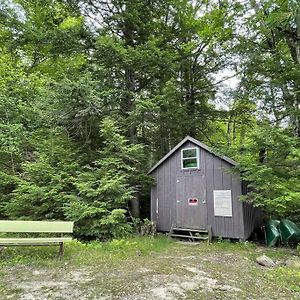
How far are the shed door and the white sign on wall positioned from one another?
0.42 meters

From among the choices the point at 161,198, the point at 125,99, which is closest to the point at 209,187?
the point at 161,198

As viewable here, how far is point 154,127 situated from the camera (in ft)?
37.3

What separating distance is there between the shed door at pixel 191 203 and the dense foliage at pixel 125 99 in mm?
1358

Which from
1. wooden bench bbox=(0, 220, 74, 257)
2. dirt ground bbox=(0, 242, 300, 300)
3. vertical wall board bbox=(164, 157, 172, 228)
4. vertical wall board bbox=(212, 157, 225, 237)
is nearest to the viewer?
dirt ground bbox=(0, 242, 300, 300)

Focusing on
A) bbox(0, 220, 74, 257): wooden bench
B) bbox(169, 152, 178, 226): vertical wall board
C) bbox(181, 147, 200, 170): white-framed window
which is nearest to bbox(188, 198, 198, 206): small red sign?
bbox(169, 152, 178, 226): vertical wall board

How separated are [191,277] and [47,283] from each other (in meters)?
2.48

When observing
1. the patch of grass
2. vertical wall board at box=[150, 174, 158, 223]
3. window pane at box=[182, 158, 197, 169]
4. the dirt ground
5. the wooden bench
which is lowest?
the dirt ground

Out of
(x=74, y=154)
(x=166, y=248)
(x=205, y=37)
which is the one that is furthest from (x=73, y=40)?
(x=166, y=248)

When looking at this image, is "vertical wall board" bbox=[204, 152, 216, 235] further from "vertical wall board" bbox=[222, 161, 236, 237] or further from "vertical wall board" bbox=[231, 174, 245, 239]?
"vertical wall board" bbox=[231, 174, 245, 239]

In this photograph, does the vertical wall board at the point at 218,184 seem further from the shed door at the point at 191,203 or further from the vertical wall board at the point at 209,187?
the shed door at the point at 191,203

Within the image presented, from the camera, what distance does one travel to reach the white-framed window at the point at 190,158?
376 inches

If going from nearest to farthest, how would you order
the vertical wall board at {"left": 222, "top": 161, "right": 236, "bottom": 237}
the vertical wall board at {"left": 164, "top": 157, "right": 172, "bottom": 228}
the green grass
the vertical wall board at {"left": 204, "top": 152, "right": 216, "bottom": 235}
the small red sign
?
the green grass < the vertical wall board at {"left": 222, "top": 161, "right": 236, "bottom": 237} < the vertical wall board at {"left": 204, "top": 152, "right": 216, "bottom": 235} < the small red sign < the vertical wall board at {"left": 164, "top": 157, "right": 172, "bottom": 228}

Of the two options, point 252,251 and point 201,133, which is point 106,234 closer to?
point 252,251

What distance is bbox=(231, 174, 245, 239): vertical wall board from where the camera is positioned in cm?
844
